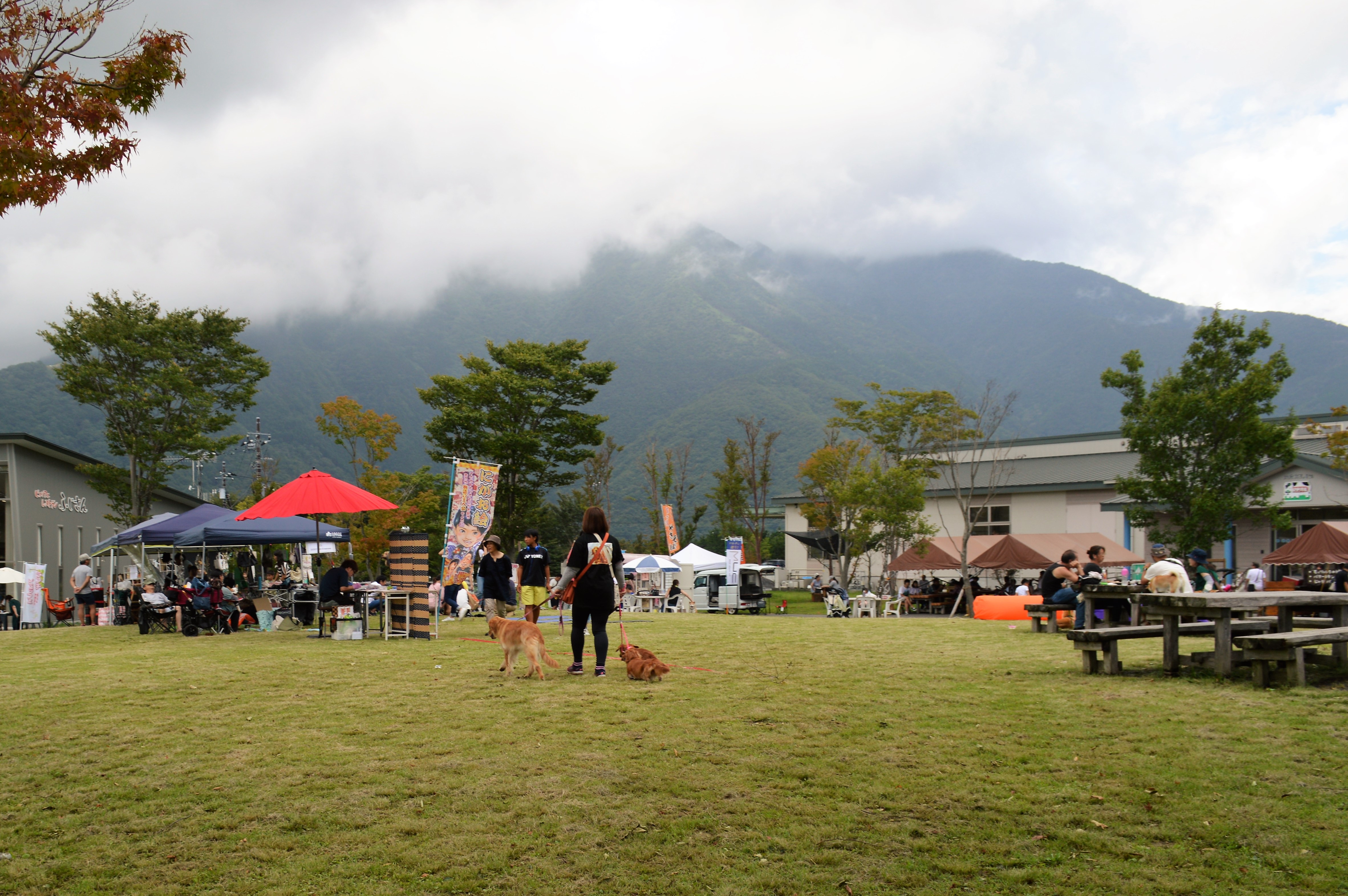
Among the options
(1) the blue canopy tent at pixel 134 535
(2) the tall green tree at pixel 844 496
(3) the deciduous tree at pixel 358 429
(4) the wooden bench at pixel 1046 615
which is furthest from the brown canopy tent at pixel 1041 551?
(3) the deciduous tree at pixel 358 429

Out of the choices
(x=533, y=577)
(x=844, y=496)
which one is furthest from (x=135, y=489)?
(x=533, y=577)

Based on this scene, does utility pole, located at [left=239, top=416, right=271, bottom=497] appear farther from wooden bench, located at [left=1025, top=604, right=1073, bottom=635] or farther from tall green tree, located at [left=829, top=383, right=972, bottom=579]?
wooden bench, located at [left=1025, top=604, right=1073, bottom=635]

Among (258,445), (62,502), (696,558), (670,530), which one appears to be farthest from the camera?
(258,445)

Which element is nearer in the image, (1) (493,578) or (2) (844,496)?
(1) (493,578)

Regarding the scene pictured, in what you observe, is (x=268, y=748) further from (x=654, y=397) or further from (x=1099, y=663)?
(x=654, y=397)

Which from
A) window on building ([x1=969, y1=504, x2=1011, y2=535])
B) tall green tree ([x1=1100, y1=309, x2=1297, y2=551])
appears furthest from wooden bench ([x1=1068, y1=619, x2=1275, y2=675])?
window on building ([x1=969, y1=504, x2=1011, y2=535])

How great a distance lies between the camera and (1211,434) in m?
21.0

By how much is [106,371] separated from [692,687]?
90.7 feet

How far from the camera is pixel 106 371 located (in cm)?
2859

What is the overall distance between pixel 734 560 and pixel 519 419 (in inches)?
426

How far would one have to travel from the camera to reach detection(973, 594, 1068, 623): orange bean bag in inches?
811

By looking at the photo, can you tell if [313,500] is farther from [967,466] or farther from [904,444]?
[967,466]

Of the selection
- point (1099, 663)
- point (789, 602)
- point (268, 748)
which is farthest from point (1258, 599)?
point (789, 602)

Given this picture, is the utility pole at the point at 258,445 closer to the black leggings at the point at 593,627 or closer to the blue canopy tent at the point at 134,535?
the blue canopy tent at the point at 134,535
